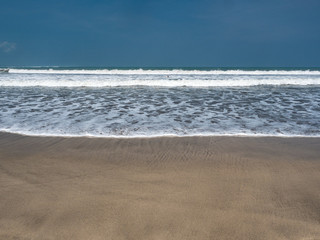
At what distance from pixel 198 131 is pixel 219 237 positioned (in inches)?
115

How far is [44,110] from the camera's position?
6.48 metres

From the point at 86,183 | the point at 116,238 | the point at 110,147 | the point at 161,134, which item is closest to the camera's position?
the point at 116,238

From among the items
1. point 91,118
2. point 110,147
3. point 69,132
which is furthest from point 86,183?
point 91,118

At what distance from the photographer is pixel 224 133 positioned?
429cm

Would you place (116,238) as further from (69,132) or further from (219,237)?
(69,132)

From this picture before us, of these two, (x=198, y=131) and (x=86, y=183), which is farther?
(x=198, y=131)

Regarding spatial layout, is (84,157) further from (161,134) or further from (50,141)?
(161,134)

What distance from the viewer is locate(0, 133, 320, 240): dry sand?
169cm

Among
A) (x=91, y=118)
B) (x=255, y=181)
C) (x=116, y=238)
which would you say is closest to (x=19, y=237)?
(x=116, y=238)

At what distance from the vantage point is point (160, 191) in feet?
7.26

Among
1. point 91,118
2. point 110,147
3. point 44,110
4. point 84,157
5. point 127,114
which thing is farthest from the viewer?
point 44,110

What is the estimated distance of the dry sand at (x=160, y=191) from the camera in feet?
5.54

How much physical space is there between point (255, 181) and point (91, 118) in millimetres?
4203

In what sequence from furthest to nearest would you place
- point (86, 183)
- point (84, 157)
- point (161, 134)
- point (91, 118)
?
point (91, 118), point (161, 134), point (84, 157), point (86, 183)
